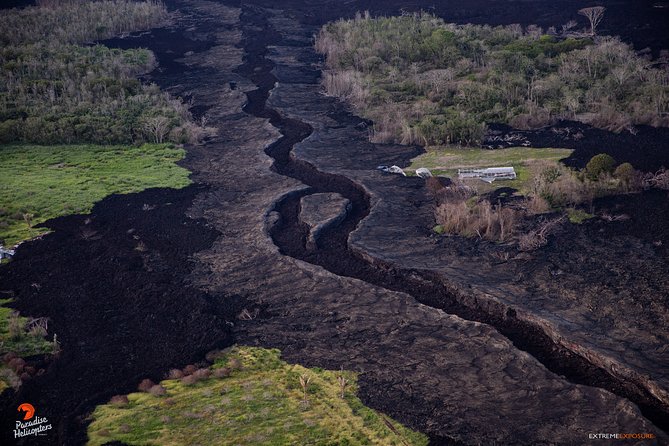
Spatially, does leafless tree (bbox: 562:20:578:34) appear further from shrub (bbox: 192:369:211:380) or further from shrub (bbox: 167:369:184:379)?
shrub (bbox: 167:369:184:379)

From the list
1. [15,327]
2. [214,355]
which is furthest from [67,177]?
[214,355]

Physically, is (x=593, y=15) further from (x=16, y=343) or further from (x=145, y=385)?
(x=16, y=343)

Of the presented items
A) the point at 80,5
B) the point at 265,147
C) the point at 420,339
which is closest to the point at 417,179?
the point at 265,147

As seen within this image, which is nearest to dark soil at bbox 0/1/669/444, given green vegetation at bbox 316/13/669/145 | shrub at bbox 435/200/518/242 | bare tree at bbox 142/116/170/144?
shrub at bbox 435/200/518/242

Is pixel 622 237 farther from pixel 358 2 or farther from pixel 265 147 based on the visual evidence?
pixel 358 2

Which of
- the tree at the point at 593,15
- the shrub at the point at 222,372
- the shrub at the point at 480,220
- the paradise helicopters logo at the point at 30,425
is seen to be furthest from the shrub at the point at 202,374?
the tree at the point at 593,15

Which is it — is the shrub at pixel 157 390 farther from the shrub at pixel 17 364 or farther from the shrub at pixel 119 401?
the shrub at pixel 17 364
